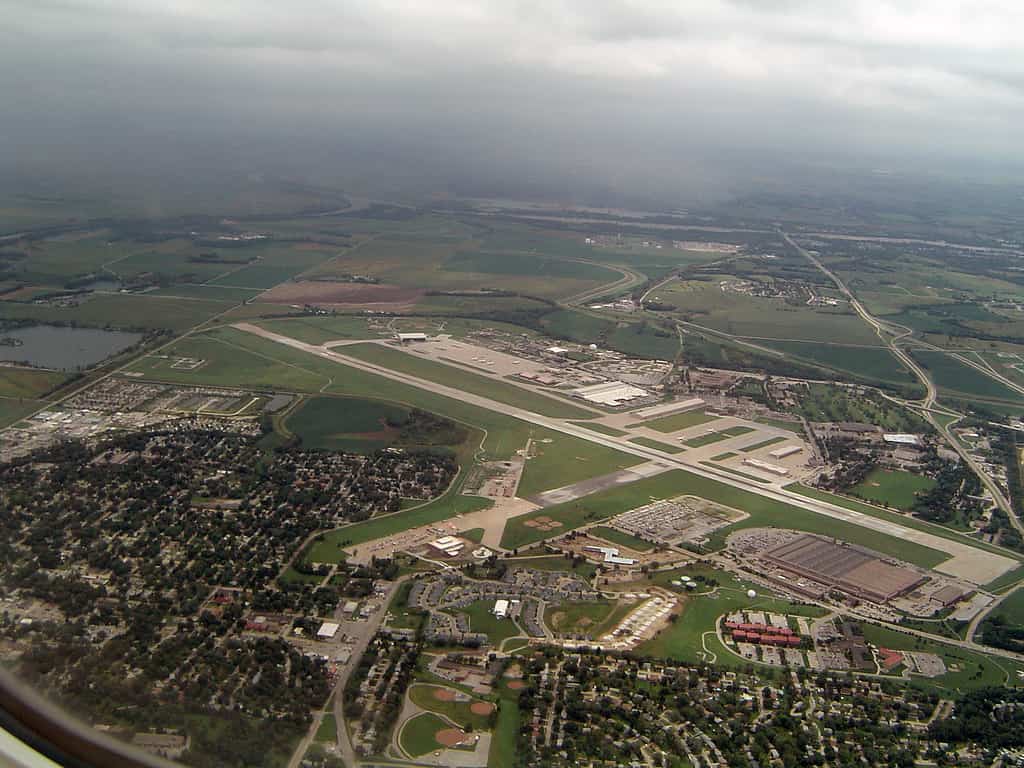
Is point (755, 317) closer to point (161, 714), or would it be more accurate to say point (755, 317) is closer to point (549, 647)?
point (549, 647)

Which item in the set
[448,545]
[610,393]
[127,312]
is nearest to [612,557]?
[448,545]

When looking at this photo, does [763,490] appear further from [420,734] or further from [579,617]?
[420,734]

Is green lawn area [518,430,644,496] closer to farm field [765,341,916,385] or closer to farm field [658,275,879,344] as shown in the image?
farm field [765,341,916,385]

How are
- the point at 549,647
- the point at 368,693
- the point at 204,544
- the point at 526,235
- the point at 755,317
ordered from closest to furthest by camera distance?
the point at 368,693 → the point at 549,647 → the point at 204,544 → the point at 755,317 → the point at 526,235

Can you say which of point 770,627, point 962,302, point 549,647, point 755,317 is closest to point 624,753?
point 549,647

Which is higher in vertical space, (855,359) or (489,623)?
(855,359)

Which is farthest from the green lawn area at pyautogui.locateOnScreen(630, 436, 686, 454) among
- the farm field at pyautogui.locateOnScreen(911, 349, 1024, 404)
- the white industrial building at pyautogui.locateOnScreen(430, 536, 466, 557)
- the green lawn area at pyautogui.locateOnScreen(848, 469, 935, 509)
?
the farm field at pyautogui.locateOnScreen(911, 349, 1024, 404)
